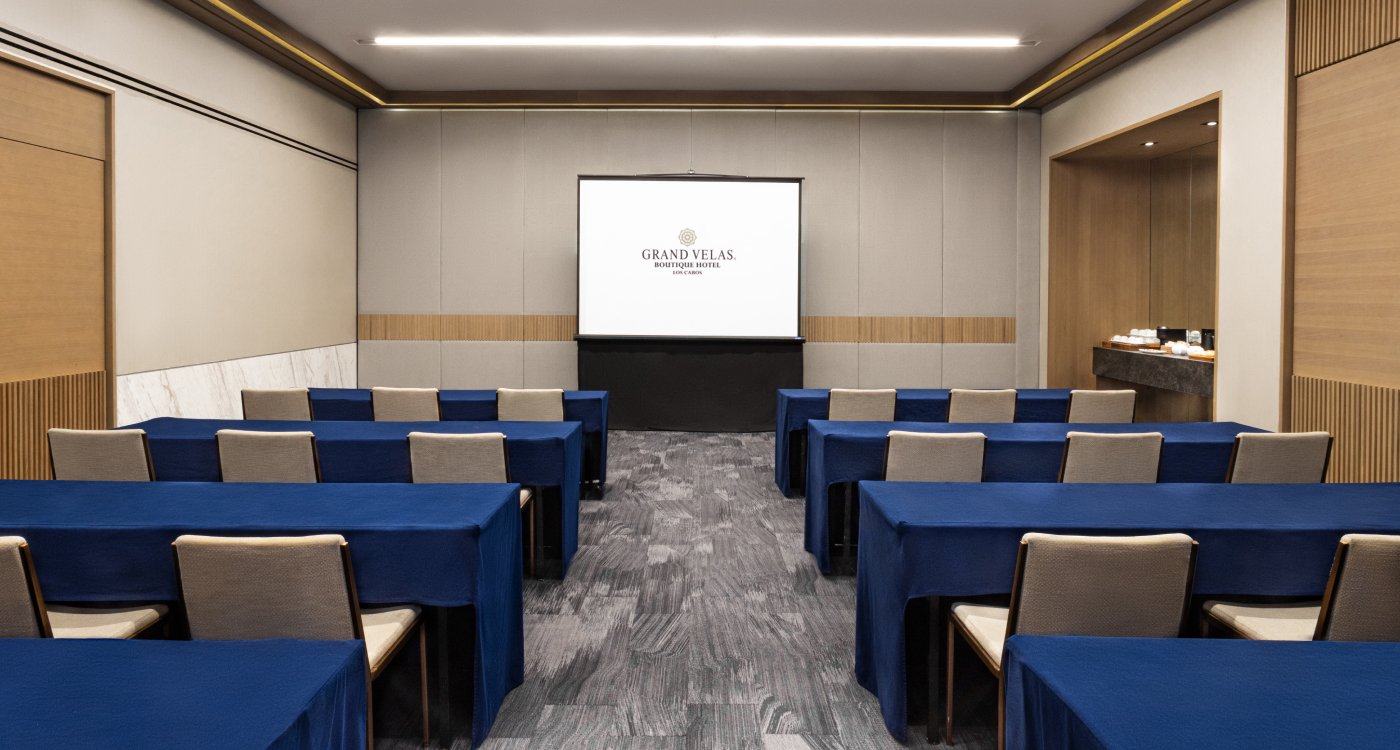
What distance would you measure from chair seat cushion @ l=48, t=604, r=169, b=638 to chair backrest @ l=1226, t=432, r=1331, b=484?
405 centimetres

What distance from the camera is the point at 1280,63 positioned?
228 inches

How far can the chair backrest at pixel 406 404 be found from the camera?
5.63m

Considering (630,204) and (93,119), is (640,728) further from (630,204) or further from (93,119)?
(630,204)

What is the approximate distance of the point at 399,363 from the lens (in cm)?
998

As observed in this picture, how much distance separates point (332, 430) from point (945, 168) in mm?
7505

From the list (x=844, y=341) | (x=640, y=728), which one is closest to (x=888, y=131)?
(x=844, y=341)

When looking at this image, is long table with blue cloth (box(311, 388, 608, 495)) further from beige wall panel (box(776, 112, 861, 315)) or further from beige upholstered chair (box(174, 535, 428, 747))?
beige wall panel (box(776, 112, 861, 315))

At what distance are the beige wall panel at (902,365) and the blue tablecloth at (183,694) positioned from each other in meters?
8.70

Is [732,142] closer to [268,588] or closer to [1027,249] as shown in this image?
[1027,249]

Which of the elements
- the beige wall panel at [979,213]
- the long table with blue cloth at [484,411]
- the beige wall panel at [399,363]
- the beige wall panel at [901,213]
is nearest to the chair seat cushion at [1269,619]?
the long table with blue cloth at [484,411]

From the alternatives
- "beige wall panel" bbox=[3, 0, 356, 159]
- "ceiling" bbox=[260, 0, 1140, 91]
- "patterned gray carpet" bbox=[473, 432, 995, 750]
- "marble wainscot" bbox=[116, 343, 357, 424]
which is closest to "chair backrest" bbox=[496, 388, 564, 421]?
"patterned gray carpet" bbox=[473, 432, 995, 750]

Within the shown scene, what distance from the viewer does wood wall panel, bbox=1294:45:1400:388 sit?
499 cm

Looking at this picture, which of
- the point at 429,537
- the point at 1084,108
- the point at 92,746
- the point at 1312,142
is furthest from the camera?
the point at 1084,108

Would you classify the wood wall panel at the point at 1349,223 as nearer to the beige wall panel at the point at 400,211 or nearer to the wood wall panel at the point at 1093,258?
the wood wall panel at the point at 1093,258
